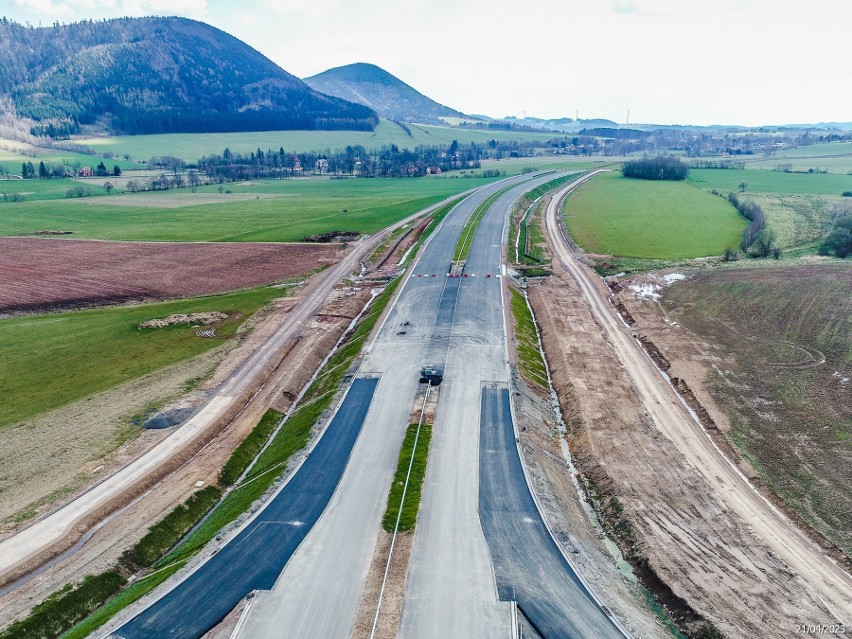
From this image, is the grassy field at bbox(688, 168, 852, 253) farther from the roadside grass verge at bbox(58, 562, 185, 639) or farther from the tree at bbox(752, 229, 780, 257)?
the roadside grass verge at bbox(58, 562, 185, 639)

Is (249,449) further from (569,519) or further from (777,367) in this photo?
(777,367)

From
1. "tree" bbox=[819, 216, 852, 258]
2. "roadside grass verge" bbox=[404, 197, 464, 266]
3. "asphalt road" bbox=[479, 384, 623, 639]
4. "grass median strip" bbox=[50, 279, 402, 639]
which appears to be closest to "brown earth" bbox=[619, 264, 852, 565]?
"tree" bbox=[819, 216, 852, 258]

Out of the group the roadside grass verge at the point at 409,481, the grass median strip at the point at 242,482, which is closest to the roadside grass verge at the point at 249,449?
the grass median strip at the point at 242,482

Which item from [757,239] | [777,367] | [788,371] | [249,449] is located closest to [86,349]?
[249,449]

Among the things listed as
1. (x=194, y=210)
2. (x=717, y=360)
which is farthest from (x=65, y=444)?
(x=194, y=210)

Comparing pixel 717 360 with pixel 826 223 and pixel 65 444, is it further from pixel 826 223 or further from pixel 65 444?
pixel 826 223
